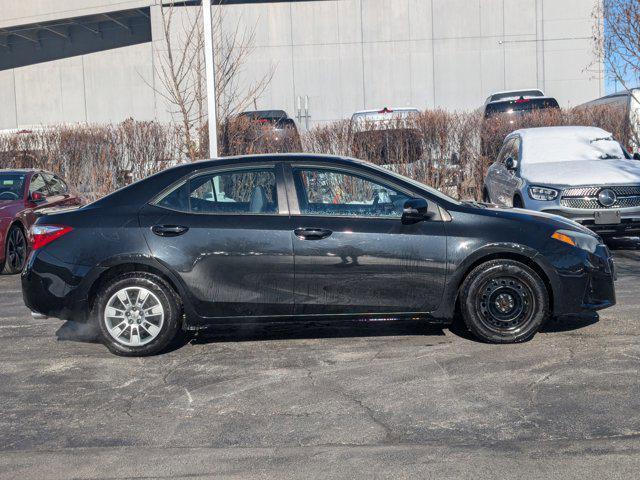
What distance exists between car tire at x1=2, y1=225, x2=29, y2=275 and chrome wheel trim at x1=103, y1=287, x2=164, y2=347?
6.19 meters

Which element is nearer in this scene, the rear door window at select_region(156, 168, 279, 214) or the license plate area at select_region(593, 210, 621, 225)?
the rear door window at select_region(156, 168, 279, 214)

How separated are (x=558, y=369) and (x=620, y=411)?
41.0 inches

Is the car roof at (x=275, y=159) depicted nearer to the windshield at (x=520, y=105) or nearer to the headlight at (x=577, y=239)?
the headlight at (x=577, y=239)

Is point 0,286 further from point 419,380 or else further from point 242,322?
point 419,380

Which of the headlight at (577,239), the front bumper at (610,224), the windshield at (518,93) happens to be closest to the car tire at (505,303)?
the headlight at (577,239)

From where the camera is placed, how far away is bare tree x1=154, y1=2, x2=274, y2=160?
61.1 ft

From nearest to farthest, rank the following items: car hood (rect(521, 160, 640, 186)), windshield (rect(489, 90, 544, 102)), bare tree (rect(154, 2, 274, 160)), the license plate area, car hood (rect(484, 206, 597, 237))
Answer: car hood (rect(484, 206, 597, 237)) < the license plate area < car hood (rect(521, 160, 640, 186)) < bare tree (rect(154, 2, 274, 160)) < windshield (rect(489, 90, 544, 102))

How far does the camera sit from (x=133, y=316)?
739 centimetres

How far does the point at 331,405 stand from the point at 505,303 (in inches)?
83.4

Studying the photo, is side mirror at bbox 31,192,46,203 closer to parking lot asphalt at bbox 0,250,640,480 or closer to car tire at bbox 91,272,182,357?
parking lot asphalt at bbox 0,250,640,480

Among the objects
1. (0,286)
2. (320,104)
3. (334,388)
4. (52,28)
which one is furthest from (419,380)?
(52,28)

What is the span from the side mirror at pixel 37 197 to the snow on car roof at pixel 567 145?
23.7ft

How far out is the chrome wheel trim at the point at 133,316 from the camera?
7.37 meters

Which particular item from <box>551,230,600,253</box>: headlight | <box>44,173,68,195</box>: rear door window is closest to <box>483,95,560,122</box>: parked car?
<box>44,173,68,195</box>: rear door window
